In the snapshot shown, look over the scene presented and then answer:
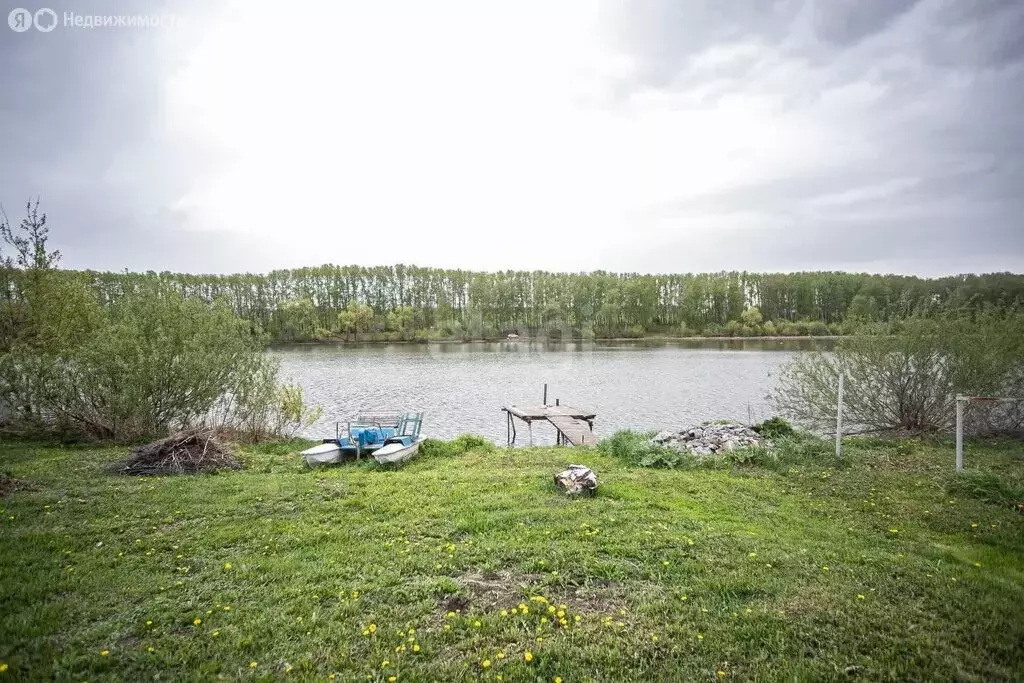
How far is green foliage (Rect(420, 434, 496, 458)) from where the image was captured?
1702 cm

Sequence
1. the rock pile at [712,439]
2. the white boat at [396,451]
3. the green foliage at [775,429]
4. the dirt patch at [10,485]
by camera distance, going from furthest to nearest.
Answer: the green foliage at [775,429] < the rock pile at [712,439] < the white boat at [396,451] < the dirt patch at [10,485]

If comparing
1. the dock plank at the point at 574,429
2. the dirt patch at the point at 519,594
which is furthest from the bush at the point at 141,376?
the dirt patch at the point at 519,594

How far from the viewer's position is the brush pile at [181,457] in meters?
13.5

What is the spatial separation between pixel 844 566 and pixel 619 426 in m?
17.5

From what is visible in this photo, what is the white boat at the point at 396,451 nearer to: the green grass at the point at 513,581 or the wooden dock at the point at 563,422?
the green grass at the point at 513,581

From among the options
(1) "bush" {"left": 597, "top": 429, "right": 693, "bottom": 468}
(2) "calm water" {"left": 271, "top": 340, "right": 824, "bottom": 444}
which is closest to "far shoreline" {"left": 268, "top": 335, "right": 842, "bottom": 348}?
(2) "calm water" {"left": 271, "top": 340, "right": 824, "bottom": 444}

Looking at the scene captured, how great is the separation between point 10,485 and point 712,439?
17638mm

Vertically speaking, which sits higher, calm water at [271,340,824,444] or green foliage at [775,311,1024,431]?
green foliage at [775,311,1024,431]

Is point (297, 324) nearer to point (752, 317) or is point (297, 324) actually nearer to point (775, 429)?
point (752, 317)

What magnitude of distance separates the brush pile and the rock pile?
13.0 metres

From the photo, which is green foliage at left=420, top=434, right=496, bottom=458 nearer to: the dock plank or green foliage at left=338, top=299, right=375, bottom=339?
the dock plank

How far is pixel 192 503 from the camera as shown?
1021 centimetres

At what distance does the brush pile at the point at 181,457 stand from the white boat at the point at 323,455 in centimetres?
184

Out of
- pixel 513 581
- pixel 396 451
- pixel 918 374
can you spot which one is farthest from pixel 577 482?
pixel 918 374
